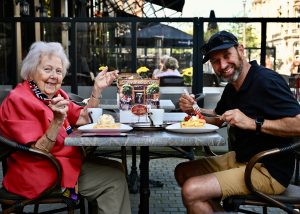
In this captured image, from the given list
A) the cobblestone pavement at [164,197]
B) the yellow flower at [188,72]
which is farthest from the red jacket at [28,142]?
the yellow flower at [188,72]

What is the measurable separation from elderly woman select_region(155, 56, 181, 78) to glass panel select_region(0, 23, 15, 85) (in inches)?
82.9

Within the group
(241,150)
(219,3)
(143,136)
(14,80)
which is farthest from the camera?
(219,3)

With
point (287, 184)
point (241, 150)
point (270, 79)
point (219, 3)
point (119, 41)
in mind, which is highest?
point (219, 3)

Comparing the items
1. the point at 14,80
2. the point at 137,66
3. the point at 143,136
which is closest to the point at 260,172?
the point at 143,136

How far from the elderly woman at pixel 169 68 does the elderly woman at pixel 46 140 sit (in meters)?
3.78

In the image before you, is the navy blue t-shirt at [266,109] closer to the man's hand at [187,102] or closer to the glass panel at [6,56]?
the man's hand at [187,102]

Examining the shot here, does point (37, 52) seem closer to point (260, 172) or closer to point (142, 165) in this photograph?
point (142, 165)

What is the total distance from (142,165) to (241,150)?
645 mm

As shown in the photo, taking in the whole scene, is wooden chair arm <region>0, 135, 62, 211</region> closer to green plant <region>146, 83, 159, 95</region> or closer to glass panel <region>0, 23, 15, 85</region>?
green plant <region>146, 83, 159, 95</region>

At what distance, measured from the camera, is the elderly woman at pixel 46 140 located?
8.67 ft

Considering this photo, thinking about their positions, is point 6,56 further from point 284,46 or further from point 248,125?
point 248,125

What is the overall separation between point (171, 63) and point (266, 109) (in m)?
4.30

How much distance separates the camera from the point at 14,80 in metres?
6.09

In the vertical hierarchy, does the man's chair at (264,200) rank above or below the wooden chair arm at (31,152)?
below
